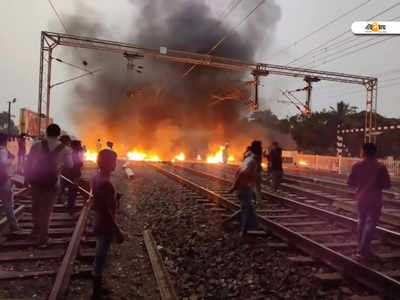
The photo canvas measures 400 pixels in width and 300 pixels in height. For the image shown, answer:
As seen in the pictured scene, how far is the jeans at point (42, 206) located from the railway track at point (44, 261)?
27 cm

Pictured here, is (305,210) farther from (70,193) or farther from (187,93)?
(187,93)

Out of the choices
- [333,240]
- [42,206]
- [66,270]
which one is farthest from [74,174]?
[333,240]

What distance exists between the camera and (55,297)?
11.1 feet

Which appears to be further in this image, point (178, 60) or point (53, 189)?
Answer: point (178, 60)

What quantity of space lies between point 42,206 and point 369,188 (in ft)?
16.2

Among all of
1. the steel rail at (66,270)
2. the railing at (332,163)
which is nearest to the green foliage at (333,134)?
the railing at (332,163)

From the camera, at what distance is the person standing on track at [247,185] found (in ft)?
19.3

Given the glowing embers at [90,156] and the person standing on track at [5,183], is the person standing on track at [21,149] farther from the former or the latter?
the glowing embers at [90,156]

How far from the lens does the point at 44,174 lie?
4875 mm

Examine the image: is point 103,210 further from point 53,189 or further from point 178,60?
point 178,60

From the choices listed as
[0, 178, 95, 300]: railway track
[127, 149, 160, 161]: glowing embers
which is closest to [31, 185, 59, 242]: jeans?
[0, 178, 95, 300]: railway track

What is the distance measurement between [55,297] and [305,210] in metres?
6.20

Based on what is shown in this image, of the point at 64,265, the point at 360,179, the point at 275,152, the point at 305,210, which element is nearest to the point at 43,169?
the point at 64,265

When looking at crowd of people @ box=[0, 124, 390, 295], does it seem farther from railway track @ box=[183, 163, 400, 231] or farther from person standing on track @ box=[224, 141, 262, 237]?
railway track @ box=[183, 163, 400, 231]
